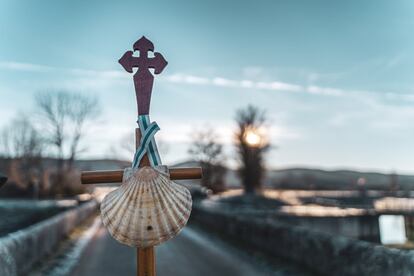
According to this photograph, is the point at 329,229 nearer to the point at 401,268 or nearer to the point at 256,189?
the point at 401,268

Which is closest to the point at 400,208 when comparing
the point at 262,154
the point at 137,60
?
the point at 262,154

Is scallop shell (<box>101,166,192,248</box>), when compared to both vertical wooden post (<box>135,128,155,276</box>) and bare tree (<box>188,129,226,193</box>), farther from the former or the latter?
bare tree (<box>188,129,226,193</box>)

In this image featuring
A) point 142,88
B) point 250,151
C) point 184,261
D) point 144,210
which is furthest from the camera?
point 250,151

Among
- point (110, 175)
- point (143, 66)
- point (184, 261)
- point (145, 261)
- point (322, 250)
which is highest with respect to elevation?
point (143, 66)

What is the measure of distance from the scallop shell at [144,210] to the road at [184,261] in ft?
15.8

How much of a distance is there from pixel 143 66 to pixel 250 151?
1805 inches

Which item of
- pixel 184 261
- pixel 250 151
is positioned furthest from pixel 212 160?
pixel 184 261

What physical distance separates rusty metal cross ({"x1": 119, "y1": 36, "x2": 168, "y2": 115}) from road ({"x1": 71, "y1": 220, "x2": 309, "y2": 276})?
5.02 m

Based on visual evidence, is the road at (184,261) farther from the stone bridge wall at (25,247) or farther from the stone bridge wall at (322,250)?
the stone bridge wall at (25,247)

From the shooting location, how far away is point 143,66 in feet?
10.7


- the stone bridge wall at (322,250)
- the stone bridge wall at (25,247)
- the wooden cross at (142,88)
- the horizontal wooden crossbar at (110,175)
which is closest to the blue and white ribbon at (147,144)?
the wooden cross at (142,88)

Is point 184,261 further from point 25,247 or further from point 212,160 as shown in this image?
point 212,160

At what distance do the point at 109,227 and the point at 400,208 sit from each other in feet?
117

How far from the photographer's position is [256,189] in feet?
156
